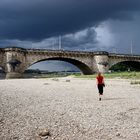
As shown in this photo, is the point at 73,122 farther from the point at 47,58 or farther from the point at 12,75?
the point at 47,58

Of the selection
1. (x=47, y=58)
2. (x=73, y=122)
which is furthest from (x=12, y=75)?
(x=73, y=122)

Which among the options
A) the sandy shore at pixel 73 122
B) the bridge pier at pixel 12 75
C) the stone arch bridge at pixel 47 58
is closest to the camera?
the sandy shore at pixel 73 122

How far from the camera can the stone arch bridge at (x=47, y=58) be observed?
80.3m

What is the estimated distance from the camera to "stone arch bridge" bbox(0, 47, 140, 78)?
3160 inches

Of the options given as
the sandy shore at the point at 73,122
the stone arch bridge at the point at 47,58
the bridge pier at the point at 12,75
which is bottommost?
the sandy shore at the point at 73,122

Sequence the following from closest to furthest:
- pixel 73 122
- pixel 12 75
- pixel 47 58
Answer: pixel 73 122, pixel 12 75, pixel 47 58

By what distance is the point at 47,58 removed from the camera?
86000mm

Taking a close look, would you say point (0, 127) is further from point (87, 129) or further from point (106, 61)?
point (106, 61)

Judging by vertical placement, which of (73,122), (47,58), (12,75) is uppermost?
(47,58)

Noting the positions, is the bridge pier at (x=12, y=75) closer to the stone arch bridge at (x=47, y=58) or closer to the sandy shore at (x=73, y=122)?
the stone arch bridge at (x=47, y=58)

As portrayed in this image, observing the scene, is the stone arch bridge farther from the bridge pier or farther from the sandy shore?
the sandy shore

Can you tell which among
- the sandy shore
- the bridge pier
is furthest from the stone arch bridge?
the sandy shore

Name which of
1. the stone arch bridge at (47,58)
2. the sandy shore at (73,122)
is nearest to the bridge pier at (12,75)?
the stone arch bridge at (47,58)

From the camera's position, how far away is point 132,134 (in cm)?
1057
